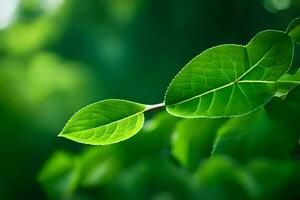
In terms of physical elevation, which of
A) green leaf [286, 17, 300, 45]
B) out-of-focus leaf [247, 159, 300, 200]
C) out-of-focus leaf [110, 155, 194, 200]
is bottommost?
out-of-focus leaf [247, 159, 300, 200]

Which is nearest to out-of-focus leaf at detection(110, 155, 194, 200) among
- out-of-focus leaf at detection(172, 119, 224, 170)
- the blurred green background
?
the blurred green background

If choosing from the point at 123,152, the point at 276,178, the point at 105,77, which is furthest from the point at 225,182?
the point at 105,77

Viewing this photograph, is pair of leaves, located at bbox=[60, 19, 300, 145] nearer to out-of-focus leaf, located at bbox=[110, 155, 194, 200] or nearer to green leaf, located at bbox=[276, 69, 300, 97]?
green leaf, located at bbox=[276, 69, 300, 97]

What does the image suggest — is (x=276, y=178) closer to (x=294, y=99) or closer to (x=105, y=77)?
(x=294, y=99)

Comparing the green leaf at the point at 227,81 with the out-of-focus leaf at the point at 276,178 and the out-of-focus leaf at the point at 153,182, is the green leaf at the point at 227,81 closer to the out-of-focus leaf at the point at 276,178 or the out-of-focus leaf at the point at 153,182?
the out-of-focus leaf at the point at 153,182

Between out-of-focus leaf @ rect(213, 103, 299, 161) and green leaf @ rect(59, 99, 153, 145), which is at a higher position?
green leaf @ rect(59, 99, 153, 145)

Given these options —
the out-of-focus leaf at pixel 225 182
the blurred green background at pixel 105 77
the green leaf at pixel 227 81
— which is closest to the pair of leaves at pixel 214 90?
the green leaf at pixel 227 81

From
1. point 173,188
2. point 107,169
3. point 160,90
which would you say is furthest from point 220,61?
point 160,90
